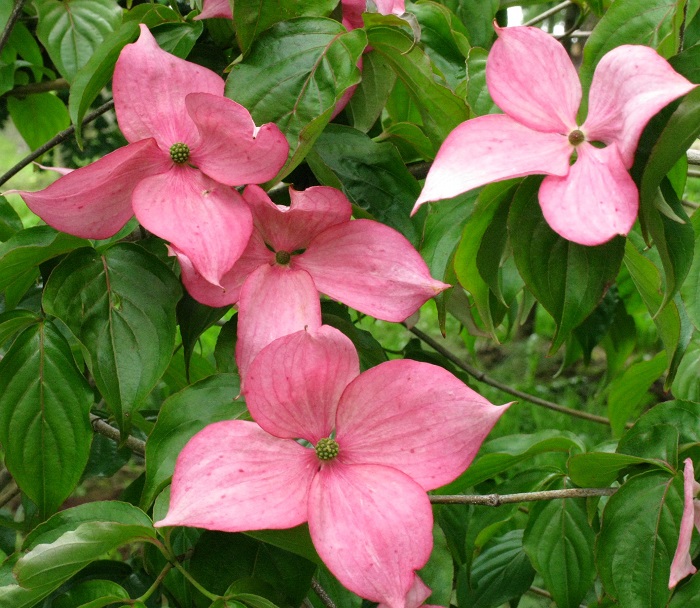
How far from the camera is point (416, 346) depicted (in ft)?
3.00

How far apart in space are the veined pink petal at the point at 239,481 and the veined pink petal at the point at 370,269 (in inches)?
3.7

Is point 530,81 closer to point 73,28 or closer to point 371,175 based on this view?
point 371,175

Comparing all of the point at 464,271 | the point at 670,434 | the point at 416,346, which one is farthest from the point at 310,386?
the point at 416,346

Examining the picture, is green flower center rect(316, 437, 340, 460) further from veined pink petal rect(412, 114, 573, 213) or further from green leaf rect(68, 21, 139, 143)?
green leaf rect(68, 21, 139, 143)

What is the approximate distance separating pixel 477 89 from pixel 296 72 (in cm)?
11

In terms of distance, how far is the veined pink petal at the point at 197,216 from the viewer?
0.45 m

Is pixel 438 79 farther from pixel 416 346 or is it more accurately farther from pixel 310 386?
pixel 416 346

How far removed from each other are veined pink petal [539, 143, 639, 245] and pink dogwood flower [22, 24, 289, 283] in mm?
149

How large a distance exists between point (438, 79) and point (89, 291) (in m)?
0.27

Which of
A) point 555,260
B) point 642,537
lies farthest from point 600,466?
point 555,260

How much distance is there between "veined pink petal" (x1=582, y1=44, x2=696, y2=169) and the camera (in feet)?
1.22

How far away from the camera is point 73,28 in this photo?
2.47 feet

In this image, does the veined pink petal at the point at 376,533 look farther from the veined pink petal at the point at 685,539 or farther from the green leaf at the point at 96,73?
the green leaf at the point at 96,73

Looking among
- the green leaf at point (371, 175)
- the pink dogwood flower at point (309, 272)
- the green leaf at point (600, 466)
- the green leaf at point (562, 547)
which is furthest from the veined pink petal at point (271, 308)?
the green leaf at point (562, 547)
